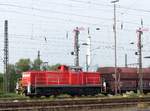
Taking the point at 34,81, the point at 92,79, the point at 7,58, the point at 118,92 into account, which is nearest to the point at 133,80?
the point at 118,92

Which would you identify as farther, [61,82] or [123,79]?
[123,79]

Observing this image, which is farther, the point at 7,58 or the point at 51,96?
the point at 7,58

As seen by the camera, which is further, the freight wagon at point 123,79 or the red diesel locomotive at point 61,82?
the freight wagon at point 123,79

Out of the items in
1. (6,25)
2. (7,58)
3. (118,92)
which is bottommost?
(118,92)

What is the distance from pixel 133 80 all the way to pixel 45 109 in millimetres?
29833

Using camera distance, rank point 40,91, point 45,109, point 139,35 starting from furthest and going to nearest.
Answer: point 139,35
point 40,91
point 45,109

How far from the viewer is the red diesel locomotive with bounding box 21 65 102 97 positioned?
42469 millimetres

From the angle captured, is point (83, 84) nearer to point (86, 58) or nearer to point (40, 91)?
point (40, 91)

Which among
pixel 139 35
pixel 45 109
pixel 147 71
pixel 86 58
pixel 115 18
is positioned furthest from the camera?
pixel 86 58

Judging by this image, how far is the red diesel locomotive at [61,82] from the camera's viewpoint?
1672 inches

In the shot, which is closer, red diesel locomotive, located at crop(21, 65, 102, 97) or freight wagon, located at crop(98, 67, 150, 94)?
red diesel locomotive, located at crop(21, 65, 102, 97)

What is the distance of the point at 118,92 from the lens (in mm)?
50156

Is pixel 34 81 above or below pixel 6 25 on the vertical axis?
below

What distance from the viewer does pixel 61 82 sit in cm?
4394
